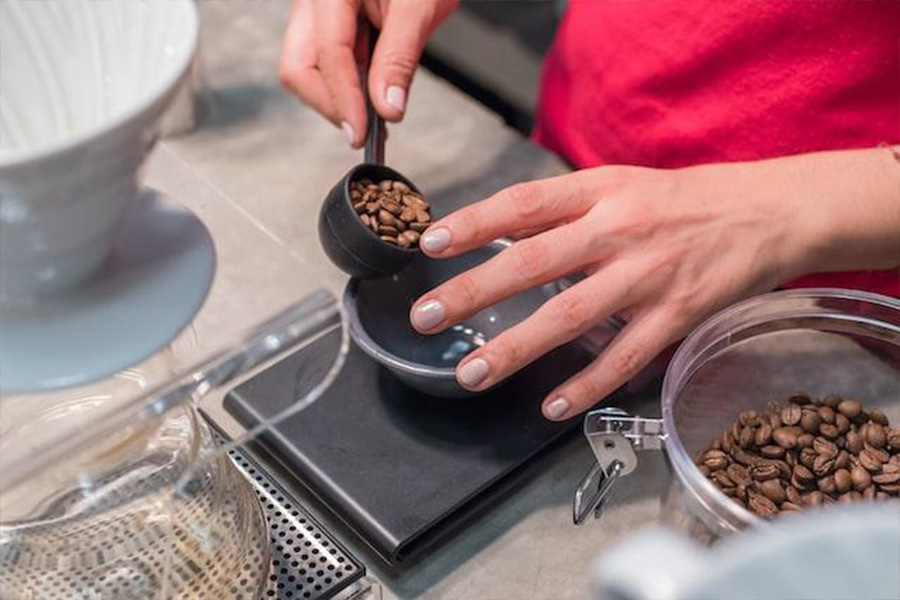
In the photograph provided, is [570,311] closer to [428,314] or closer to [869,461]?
[428,314]

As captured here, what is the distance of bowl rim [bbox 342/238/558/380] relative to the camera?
85 centimetres

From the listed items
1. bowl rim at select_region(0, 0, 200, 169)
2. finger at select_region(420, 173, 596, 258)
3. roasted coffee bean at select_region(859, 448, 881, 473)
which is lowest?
roasted coffee bean at select_region(859, 448, 881, 473)

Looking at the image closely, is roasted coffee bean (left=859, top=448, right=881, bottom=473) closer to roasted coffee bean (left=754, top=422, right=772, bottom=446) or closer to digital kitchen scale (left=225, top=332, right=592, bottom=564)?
roasted coffee bean (left=754, top=422, right=772, bottom=446)

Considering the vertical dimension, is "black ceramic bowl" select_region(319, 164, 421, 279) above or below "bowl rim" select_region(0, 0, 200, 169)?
below

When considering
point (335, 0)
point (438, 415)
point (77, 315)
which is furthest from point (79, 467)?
point (335, 0)

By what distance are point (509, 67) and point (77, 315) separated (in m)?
1.34

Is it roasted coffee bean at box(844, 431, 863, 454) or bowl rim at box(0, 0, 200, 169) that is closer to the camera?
bowl rim at box(0, 0, 200, 169)

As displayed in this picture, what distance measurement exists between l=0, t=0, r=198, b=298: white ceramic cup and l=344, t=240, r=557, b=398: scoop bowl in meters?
0.32

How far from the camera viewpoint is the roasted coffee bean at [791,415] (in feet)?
2.69

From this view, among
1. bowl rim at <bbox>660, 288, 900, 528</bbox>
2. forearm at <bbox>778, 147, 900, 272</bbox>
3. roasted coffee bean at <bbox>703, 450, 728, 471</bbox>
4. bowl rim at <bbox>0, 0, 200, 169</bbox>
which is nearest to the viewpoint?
bowl rim at <bbox>0, 0, 200, 169</bbox>

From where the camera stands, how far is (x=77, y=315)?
570 millimetres

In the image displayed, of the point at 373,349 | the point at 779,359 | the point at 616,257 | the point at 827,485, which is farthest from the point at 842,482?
the point at 373,349

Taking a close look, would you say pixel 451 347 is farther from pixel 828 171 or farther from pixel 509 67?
pixel 509 67

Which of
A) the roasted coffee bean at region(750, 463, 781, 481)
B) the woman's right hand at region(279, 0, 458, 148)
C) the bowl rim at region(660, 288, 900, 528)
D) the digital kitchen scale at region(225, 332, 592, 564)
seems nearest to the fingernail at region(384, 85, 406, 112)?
the woman's right hand at region(279, 0, 458, 148)
